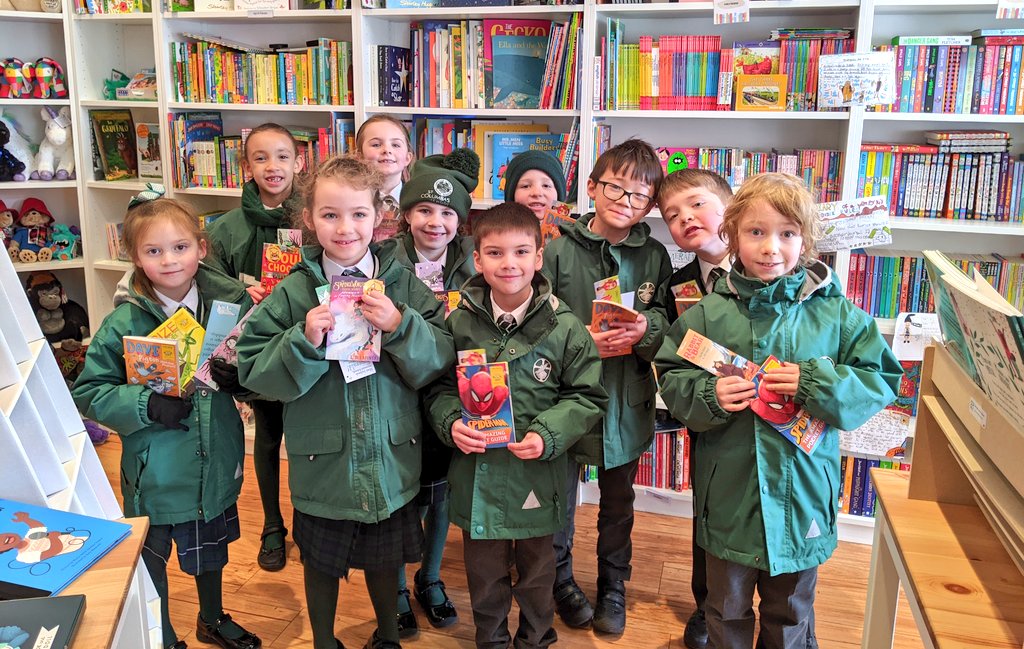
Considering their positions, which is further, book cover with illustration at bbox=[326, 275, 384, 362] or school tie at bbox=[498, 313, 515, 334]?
school tie at bbox=[498, 313, 515, 334]

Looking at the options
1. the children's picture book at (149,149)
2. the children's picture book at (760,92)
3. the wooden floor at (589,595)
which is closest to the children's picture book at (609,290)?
the wooden floor at (589,595)

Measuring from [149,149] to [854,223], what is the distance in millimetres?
3336

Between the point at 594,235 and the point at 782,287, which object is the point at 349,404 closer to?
the point at 594,235

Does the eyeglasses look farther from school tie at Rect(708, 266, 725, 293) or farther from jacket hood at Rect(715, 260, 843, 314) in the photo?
jacket hood at Rect(715, 260, 843, 314)

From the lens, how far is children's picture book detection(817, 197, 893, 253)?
2.00 metres

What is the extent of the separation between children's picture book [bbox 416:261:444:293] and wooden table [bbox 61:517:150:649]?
1.11 metres

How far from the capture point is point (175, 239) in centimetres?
211

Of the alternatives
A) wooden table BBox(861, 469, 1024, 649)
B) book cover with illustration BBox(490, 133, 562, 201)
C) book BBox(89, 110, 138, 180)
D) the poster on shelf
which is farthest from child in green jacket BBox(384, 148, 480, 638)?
book BBox(89, 110, 138, 180)

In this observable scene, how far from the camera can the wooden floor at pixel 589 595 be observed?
238 centimetres

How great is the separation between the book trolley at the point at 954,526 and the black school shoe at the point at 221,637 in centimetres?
162

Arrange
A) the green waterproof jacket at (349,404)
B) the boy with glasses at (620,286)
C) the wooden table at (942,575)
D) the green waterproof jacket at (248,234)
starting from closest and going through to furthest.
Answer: the wooden table at (942,575) < the green waterproof jacket at (349,404) < the boy with glasses at (620,286) < the green waterproof jacket at (248,234)

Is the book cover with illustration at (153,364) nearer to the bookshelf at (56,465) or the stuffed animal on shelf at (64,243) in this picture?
the bookshelf at (56,465)

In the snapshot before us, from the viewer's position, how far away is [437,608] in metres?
2.47

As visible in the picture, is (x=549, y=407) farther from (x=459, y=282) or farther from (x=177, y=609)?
(x=177, y=609)
